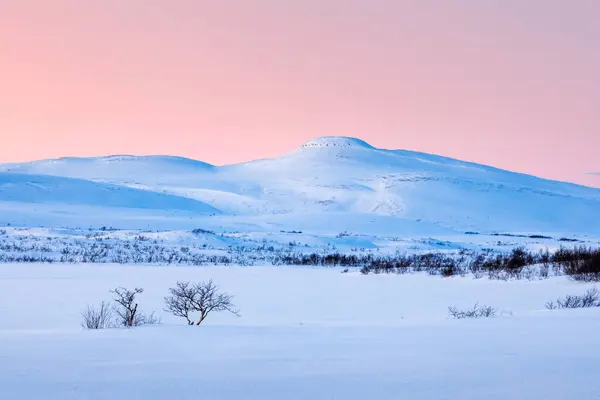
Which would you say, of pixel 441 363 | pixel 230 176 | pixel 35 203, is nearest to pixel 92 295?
pixel 441 363

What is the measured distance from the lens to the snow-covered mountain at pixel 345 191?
75750 millimetres

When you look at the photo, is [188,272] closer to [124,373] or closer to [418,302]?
[418,302]

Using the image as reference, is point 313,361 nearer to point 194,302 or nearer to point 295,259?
point 194,302

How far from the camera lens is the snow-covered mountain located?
7575 cm

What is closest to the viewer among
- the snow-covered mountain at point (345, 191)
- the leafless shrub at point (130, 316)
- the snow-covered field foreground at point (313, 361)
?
the snow-covered field foreground at point (313, 361)

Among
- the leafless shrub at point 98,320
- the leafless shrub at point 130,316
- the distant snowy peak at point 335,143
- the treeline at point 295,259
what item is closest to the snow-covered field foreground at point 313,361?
the leafless shrub at point 98,320

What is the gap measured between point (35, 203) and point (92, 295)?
61449 mm

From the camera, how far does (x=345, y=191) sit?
92500 mm

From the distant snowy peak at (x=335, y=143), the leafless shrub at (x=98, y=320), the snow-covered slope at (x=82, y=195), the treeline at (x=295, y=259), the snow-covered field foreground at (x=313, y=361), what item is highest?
the distant snowy peak at (x=335, y=143)

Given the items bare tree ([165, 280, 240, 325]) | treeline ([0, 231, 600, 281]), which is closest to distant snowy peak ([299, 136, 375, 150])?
treeline ([0, 231, 600, 281])

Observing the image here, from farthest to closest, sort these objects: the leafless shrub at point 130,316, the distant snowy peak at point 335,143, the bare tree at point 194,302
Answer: the distant snowy peak at point 335,143 < the bare tree at point 194,302 < the leafless shrub at point 130,316

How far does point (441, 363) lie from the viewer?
211 inches

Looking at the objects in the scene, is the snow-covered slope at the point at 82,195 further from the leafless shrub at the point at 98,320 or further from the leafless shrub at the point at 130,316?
the leafless shrub at the point at 130,316

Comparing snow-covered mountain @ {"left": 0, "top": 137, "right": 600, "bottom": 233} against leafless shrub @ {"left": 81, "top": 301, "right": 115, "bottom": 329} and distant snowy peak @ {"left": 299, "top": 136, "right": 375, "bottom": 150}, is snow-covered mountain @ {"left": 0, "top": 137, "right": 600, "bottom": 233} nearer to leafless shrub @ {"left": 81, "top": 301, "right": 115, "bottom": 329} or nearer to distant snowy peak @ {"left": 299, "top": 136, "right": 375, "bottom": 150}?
distant snowy peak @ {"left": 299, "top": 136, "right": 375, "bottom": 150}
